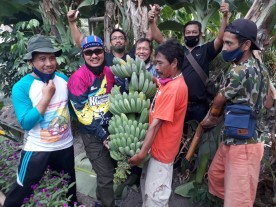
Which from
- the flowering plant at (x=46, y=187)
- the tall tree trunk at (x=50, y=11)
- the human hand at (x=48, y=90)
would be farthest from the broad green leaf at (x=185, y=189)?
the tall tree trunk at (x=50, y=11)

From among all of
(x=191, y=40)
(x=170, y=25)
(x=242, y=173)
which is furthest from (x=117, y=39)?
(x=170, y=25)

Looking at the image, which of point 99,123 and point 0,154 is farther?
point 0,154

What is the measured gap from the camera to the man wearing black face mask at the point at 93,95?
2.40 m

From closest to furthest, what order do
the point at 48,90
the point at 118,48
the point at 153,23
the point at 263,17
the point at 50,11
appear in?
the point at 48,90, the point at 263,17, the point at 153,23, the point at 118,48, the point at 50,11

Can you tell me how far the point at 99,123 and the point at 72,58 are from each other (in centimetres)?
300

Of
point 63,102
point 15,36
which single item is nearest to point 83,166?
point 63,102

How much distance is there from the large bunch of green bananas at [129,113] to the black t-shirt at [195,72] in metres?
0.65

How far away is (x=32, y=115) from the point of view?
7.34 feet

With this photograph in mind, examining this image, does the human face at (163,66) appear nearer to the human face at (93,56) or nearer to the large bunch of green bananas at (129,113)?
the large bunch of green bananas at (129,113)

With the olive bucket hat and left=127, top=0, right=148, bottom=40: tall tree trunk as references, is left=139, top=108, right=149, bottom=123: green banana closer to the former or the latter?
the olive bucket hat

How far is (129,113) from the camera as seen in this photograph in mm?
2359

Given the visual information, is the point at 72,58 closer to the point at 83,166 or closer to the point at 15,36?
the point at 15,36

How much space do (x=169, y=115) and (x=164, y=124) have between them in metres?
0.15

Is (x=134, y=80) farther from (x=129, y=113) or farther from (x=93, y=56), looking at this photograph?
(x=93, y=56)
